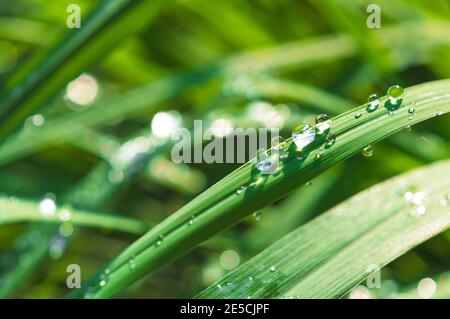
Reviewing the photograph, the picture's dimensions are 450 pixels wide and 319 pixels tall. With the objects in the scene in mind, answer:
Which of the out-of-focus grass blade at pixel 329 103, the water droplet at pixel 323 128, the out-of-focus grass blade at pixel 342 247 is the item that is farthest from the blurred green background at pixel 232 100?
the water droplet at pixel 323 128

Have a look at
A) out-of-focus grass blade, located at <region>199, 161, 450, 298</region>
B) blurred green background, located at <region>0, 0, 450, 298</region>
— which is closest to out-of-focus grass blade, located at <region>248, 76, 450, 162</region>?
blurred green background, located at <region>0, 0, 450, 298</region>

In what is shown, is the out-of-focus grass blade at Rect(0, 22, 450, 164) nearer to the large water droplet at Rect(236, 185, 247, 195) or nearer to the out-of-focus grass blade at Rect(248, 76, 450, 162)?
the out-of-focus grass blade at Rect(248, 76, 450, 162)

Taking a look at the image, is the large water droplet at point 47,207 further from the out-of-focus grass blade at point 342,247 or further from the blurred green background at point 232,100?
the out-of-focus grass blade at point 342,247

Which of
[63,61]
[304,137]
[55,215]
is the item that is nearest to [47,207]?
[55,215]

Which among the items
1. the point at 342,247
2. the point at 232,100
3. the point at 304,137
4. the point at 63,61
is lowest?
the point at 342,247

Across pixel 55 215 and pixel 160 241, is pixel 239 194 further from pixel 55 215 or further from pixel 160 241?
pixel 55 215
